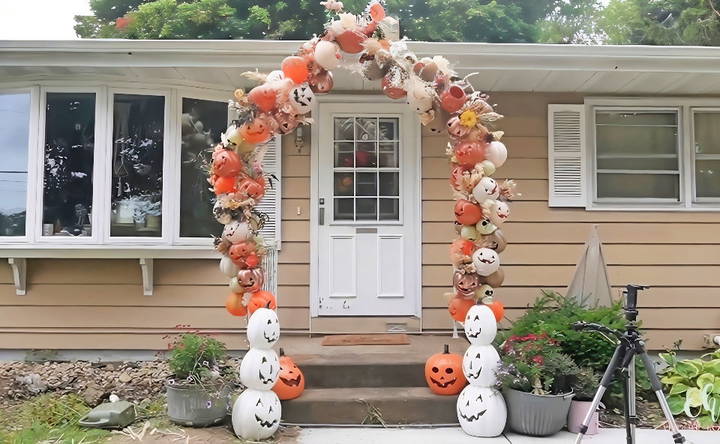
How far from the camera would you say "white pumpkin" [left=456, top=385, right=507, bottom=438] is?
3191mm

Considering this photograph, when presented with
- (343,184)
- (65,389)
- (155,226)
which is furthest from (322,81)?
(65,389)

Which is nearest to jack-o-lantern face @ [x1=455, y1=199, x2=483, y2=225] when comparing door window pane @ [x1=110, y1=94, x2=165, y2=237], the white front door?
the white front door

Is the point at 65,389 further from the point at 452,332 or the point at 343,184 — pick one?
the point at 452,332

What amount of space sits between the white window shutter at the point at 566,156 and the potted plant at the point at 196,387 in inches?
119

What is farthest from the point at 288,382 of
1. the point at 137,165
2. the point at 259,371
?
the point at 137,165

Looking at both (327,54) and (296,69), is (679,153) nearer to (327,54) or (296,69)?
(327,54)

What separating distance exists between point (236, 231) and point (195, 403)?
3.59 feet

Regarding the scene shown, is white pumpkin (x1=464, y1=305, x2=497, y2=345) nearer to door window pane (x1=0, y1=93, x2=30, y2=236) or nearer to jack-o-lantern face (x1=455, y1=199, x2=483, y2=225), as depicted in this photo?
jack-o-lantern face (x1=455, y1=199, x2=483, y2=225)

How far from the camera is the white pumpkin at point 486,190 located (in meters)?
3.35

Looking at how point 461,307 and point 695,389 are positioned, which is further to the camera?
point 695,389

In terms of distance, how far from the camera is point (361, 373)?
3.59 metres

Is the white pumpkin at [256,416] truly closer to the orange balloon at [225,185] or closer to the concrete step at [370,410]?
the concrete step at [370,410]

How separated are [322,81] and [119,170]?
2035mm

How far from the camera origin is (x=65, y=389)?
4051mm
